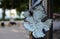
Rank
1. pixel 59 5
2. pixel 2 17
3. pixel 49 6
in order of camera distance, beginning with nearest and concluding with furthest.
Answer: pixel 49 6 < pixel 59 5 < pixel 2 17

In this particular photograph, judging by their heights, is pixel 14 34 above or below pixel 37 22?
below

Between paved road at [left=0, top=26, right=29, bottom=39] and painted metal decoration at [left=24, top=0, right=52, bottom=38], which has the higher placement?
painted metal decoration at [left=24, top=0, right=52, bottom=38]

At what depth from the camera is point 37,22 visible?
2.71 feet

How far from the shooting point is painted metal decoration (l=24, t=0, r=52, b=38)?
0.81 m

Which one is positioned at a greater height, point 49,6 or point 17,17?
point 49,6

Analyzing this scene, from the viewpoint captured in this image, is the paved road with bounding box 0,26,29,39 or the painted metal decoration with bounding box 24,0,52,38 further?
the paved road with bounding box 0,26,29,39

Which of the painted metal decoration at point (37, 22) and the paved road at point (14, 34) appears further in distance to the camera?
the paved road at point (14, 34)

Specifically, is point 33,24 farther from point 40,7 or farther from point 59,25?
point 59,25

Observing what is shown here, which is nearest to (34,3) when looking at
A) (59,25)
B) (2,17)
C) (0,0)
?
(59,25)

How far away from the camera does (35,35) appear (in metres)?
0.80

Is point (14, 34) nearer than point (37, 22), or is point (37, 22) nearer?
point (37, 22)

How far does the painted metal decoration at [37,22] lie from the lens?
2.65ft

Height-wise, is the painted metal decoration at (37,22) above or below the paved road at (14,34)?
above

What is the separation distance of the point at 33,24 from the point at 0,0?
8.85m
